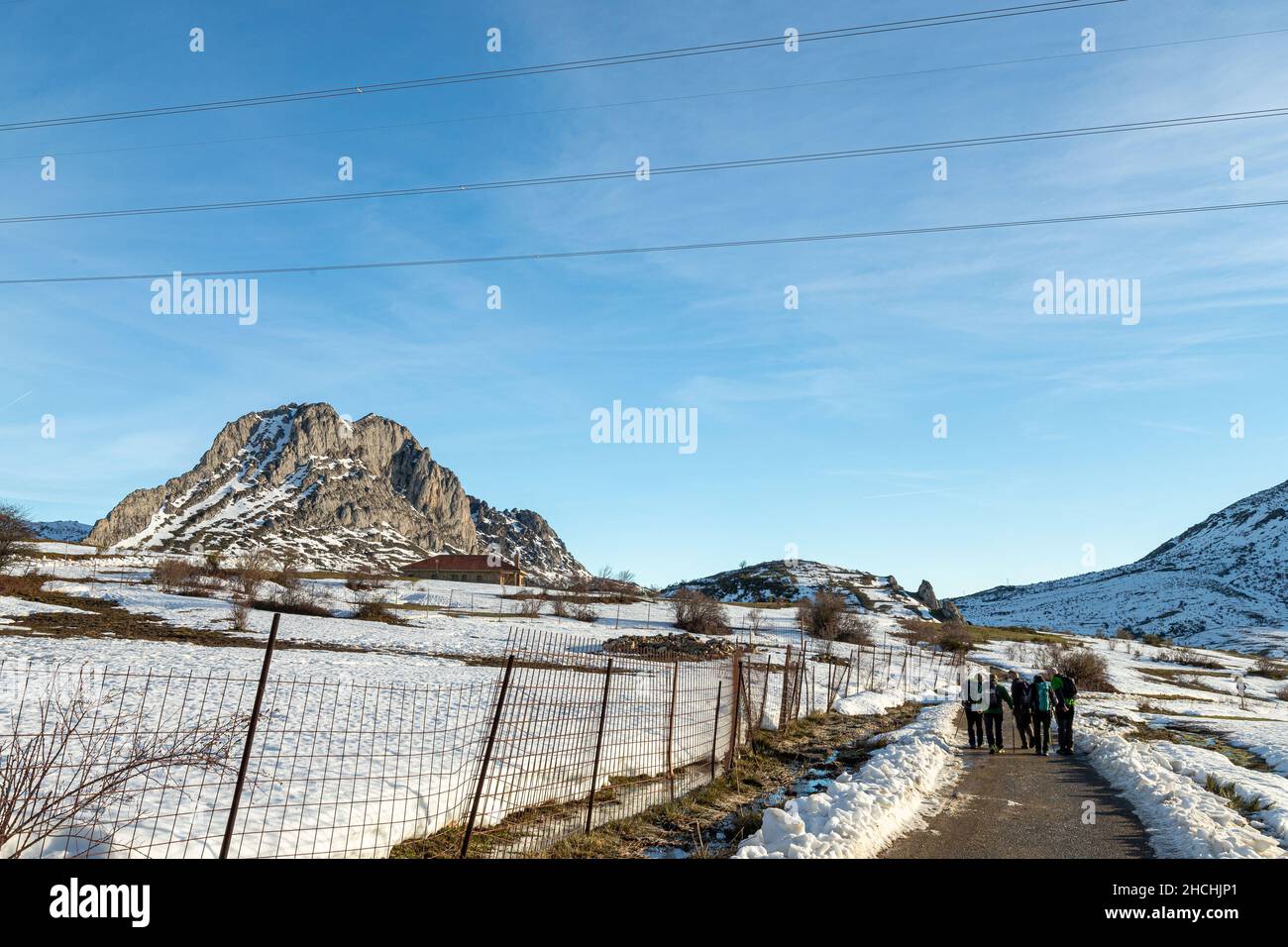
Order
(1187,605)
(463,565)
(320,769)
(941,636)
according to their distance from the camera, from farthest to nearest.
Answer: (1187,605) < (463,565) < (941,636) < (320,769)

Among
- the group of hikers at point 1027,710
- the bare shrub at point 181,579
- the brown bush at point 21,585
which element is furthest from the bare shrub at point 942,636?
the brown bush at point 21,585

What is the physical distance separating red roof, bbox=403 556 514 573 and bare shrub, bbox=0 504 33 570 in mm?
75635

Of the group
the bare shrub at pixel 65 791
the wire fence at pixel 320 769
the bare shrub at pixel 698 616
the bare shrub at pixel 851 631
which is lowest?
the bare shrub at pixel 851 631

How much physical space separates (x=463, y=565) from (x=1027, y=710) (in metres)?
111

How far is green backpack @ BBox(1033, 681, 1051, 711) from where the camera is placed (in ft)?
61.0

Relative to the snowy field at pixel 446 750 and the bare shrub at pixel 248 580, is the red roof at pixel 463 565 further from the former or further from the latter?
the snowy field at pixel 446 750

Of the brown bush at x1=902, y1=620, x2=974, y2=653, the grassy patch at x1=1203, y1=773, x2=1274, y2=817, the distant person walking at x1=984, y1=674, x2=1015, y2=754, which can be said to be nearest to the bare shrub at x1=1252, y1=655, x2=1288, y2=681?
the brown bush at x1=902, y1=620, x2=974, y2=653

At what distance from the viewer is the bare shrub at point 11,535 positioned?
40.0 meters

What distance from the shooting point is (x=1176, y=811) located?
36.2ft

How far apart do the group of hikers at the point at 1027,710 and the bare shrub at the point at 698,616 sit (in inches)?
1294

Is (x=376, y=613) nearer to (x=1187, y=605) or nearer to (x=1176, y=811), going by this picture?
(x=1176, y=811)

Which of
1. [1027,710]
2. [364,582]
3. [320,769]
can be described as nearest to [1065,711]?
[1027,710]
